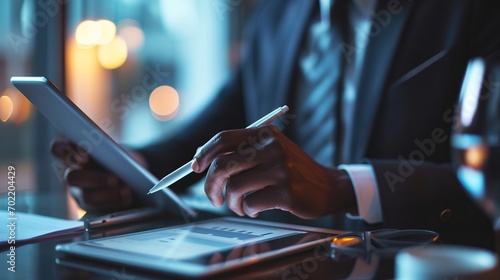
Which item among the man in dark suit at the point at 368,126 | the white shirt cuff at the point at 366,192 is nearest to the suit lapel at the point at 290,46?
the man in dark suit at the point at 368,126

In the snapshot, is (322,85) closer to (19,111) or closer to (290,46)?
(290,46)

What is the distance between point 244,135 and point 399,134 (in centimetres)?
66

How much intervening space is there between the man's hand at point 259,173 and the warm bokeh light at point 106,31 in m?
2.16

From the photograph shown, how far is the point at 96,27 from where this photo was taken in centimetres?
269

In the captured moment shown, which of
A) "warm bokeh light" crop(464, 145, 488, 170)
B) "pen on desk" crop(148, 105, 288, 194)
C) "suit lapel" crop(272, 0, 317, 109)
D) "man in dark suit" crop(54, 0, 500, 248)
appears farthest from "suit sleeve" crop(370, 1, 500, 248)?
"suit lapel" crop(272, 0, 317, 109)

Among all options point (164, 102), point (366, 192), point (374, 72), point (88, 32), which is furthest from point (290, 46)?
point (164, 102)

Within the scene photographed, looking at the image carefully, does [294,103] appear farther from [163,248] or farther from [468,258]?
[468,258]

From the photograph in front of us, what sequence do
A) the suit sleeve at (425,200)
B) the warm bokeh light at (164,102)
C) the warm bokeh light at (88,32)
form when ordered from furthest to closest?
the warm bokeh light at (164,102), the warm bokeh light at (88,32), the suit sleeve at (425,200)

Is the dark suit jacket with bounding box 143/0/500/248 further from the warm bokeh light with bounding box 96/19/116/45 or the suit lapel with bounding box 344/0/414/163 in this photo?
the warm bokeh light with bounding box 96/19/116/45

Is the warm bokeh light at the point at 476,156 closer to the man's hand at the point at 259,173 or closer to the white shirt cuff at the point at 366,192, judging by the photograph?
the man's hand at the point at 259,173

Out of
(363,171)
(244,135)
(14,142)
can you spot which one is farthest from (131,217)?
(14,142)

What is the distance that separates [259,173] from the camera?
0.72m

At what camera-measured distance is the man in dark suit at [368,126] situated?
29.0 inches

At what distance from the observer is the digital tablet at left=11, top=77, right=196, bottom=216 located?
74 centimetres
